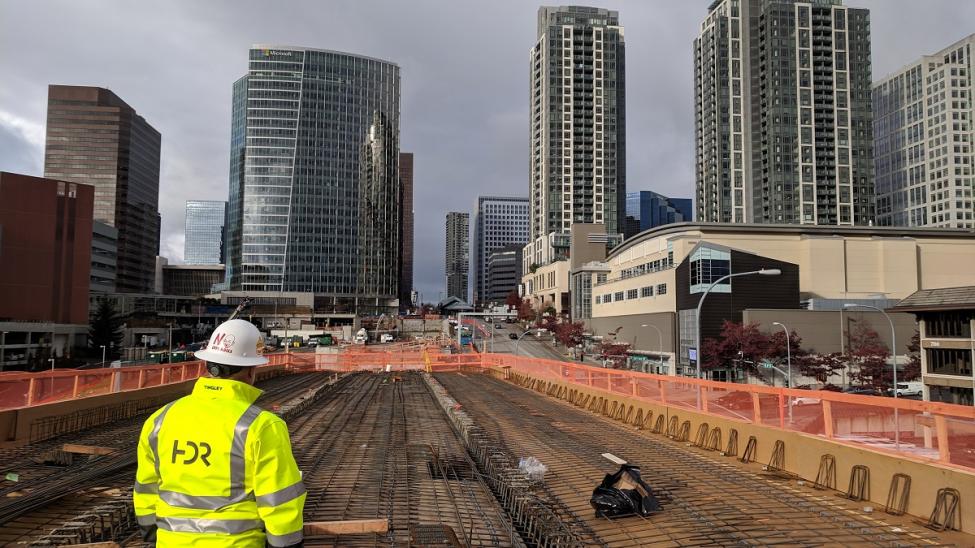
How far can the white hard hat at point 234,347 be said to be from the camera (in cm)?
365

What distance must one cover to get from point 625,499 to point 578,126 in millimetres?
156065

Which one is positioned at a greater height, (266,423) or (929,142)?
(929,142)

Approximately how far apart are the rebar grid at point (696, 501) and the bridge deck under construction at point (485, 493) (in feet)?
0.09

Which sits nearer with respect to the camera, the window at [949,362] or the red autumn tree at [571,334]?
the window at [949,362]

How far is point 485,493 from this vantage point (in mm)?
9391

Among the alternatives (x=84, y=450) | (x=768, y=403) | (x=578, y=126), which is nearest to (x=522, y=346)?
(x=578, y=126)

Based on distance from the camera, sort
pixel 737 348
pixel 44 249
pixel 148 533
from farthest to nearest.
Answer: pixel 44 249, pixel 737 348, pixel 148 533

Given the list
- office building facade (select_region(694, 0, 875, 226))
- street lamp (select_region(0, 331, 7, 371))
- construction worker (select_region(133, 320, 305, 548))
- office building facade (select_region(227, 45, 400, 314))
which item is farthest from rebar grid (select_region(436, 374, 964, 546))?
office building facade (select_region(227, 45, 400, 314))

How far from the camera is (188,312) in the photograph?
14425 cm

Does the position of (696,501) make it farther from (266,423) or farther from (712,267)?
(712,267)

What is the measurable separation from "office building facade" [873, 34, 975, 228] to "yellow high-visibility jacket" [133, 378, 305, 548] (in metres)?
186

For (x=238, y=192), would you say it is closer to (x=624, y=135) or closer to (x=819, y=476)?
(x=624, y=135)

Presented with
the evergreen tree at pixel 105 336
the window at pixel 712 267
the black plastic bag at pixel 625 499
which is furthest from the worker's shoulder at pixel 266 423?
the evergreen tree at pixel 105 336

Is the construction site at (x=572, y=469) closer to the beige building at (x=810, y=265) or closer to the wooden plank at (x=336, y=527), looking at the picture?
the wooden plank at (x=336, y=527)
